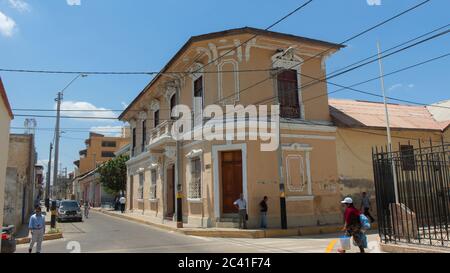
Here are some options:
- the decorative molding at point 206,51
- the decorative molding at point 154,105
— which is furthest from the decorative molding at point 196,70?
the decorative molding at point 154,105

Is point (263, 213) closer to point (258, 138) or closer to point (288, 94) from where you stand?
point (258, 138)

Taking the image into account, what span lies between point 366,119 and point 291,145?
5490 mm

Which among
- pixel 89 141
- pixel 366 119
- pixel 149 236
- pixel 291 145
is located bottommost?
pixel 149 236

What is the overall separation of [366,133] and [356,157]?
139cm

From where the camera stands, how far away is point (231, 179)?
57.4 feet

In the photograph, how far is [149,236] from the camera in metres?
15.8

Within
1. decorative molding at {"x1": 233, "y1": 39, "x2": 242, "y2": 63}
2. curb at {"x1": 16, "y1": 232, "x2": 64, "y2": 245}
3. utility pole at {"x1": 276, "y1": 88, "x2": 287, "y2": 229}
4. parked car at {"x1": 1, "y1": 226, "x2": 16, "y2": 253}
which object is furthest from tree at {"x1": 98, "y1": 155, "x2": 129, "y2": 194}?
parked car at {"x1": 1, "y1": 226, "x2": 16, "y2": 253}

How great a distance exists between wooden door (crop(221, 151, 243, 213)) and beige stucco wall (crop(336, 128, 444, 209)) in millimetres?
4881

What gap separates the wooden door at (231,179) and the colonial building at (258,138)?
1.7 inches

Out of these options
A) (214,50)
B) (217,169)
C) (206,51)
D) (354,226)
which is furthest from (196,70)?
(354,226)

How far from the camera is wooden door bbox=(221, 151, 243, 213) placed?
1733 centimetres
